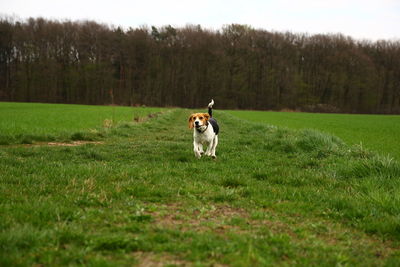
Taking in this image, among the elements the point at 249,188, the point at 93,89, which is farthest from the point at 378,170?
the point at 93,89

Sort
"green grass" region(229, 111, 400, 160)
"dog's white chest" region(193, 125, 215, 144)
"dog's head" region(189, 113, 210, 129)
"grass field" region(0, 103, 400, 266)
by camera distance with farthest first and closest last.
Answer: "green grass" region(229, 111, 400, 160) < "dog's white chest" region(193, 125, 215, 144) < "dog's head" region(189, 113, 210, 129) < "grass field" region(0, 103, 400, 266)

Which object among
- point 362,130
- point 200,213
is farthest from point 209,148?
point 362,130

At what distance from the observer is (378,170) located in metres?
6.66

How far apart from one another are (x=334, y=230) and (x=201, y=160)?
483 centimetres

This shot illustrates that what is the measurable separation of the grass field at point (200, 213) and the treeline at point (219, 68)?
64042 mm

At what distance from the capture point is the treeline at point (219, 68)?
68812 mm

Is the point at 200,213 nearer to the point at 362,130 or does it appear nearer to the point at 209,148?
the point at 209,148

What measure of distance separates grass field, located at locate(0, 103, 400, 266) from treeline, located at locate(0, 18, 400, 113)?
64.0 m

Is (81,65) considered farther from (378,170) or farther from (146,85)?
(378,170)

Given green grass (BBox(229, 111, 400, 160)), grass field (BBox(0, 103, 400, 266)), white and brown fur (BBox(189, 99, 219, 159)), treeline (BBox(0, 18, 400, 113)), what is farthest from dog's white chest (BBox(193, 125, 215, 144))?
treeline (BBox(0, 18, 400, 113))

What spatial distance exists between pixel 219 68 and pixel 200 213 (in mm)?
72279

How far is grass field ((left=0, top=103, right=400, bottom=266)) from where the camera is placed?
312 centimetres

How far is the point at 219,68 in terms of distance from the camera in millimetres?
74438

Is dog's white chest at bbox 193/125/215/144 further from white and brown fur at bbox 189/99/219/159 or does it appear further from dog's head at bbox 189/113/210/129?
dog's head at bbox 189/113/210/129
